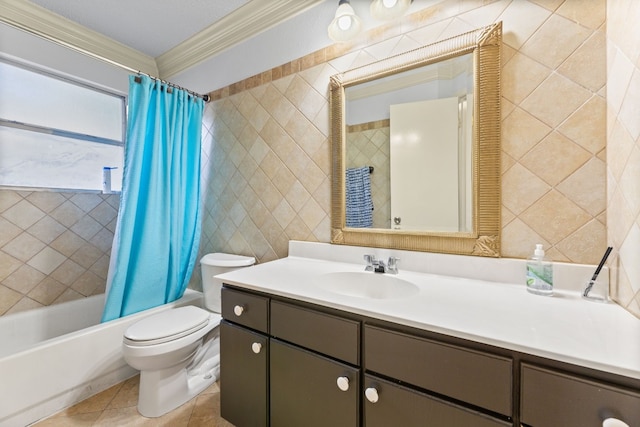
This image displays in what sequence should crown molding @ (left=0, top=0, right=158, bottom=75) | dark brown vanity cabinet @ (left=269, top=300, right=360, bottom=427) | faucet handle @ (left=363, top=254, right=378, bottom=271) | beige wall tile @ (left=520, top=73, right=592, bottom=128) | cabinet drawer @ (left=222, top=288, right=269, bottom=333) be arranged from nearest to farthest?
dark brown vanity cabinet @ (left=269, top=300, right=360, bottom=427) < beige wall tile @ (left=520, top=73, right=592, bottom=128) < cabinet drawer @ (left=222, top=288, right=269, bottom=333) < faucet handle @ (left=363, top=254, right=378, bottom=271) < crown molding @ (left=0, top=0, right=158, bottom=75)

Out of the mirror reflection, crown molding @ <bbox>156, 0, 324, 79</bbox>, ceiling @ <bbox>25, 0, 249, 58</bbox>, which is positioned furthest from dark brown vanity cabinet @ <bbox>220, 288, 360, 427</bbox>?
ceiling @ <bbox>25, 0, 249, 58</bbox>

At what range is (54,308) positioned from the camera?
6.09ft

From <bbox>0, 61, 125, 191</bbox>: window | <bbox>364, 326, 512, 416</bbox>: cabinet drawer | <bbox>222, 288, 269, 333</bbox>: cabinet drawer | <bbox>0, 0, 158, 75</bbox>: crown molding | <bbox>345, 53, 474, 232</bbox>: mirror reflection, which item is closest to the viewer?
<bbox>364, 326, 512, 416</bbox>: cabinet drawer

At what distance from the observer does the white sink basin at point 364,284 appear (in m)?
1.18

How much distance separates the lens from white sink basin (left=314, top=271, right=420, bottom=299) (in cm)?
118

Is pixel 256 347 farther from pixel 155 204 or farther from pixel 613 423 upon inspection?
pixel 155 204

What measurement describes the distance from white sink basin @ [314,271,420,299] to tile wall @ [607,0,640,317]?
2.20 feet

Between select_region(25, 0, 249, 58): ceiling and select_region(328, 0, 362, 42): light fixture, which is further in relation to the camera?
select_region(25, 0, 249, 58): ceiling

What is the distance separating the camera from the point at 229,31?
1.88m

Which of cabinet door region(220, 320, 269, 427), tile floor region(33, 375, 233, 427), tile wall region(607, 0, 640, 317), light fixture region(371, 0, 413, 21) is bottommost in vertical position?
tile floor region(33, 375, 233, 427)

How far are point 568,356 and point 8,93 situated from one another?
302 centimetres

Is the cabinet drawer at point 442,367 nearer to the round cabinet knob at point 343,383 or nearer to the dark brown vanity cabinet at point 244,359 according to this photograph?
the round cabinet knob at point 343,383

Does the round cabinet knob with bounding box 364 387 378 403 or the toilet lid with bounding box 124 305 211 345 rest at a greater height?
the round cabinet knob with bounding box 364 387 378 403

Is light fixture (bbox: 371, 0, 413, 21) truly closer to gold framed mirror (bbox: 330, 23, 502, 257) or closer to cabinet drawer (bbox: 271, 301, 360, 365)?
gold framed mirror (bbox: 330, 23, 502, 257)
